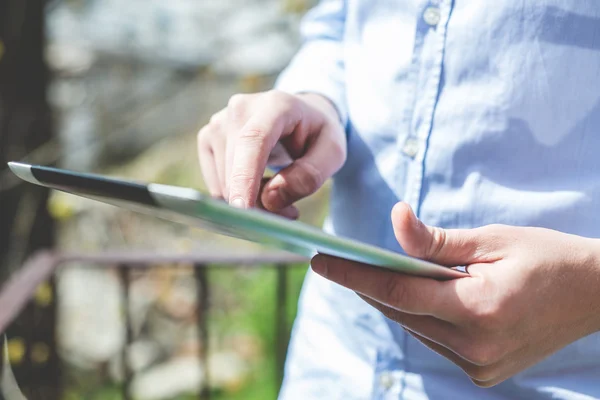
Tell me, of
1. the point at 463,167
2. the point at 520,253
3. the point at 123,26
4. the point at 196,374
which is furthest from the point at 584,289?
the point at 123,26

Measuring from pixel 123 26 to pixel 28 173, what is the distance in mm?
2867

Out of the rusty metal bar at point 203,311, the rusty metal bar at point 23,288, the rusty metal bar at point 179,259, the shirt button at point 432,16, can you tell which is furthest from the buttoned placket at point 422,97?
the rusty metal bar at point 203,311

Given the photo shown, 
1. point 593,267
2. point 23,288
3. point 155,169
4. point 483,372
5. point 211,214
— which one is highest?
point 211,214

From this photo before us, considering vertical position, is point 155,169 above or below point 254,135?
below

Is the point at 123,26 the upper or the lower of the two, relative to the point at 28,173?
lower

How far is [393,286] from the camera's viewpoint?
53 centimetres

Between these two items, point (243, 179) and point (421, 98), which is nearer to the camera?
point (243, 179)

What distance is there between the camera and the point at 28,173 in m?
0.50

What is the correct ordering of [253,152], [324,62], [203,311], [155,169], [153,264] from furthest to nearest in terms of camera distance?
[155,169] → [203,311] → [153,264] → [324,62] → [253,152]

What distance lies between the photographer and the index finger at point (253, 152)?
0.61 meters

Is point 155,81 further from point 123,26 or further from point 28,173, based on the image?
point 28,173

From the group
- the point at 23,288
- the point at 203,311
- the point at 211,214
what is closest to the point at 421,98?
the point at 211,214

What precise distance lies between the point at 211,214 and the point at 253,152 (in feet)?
1.01

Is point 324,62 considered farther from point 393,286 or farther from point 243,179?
point 393,286
